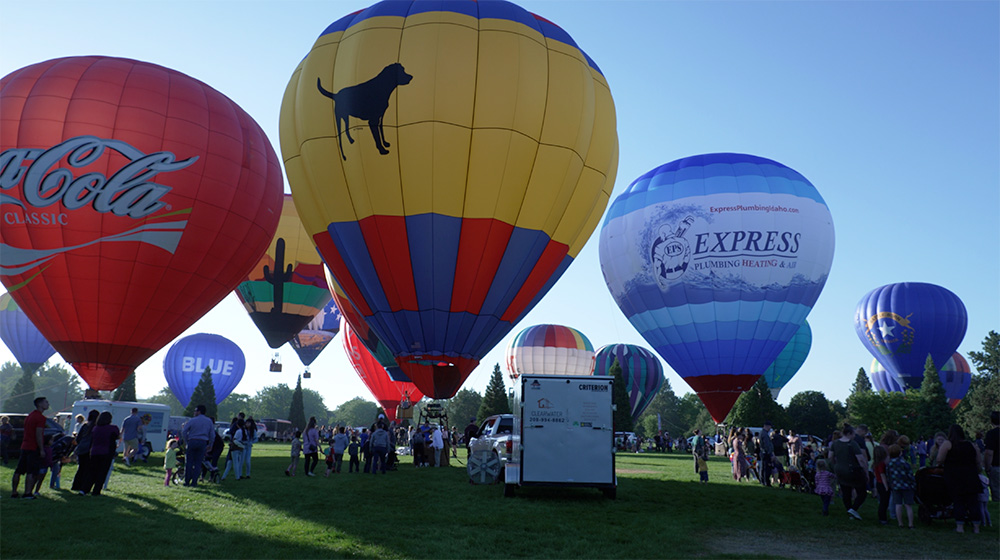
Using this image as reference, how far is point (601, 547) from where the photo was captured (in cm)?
855

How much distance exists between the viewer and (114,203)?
19.8 m

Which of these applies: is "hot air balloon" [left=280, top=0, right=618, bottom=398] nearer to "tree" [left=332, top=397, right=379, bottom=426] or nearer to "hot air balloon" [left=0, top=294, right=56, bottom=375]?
"hot air balloon" [left=0, top=294, right=56, bottom=375]

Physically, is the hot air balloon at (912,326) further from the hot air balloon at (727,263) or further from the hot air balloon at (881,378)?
the hot air balloon at (727,263)

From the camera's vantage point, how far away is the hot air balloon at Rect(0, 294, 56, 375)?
6253 centimetres

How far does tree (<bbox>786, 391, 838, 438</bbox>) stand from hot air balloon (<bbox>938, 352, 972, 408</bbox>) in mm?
12336

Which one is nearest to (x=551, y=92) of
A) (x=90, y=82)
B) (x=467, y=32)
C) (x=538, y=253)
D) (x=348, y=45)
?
(x=467, y=32)

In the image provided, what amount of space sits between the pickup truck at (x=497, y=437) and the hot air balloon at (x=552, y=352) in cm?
3617

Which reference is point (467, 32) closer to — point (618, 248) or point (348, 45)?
point (348, 45)

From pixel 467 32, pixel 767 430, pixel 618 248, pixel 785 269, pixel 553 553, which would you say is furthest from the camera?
pixel 618 248

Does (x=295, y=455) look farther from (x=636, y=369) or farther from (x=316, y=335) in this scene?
(x=636, y=369)

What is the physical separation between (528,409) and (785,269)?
1894cm

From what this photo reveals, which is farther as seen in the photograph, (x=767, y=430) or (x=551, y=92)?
(x=767, y=430)

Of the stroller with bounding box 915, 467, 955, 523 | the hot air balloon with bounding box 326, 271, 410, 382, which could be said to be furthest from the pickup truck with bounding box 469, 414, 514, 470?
the stroller with bounding box 915, 467, 955, 523

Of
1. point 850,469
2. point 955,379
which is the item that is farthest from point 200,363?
point 955,379
